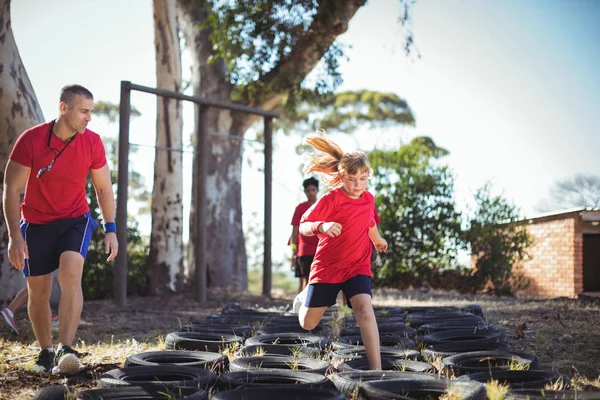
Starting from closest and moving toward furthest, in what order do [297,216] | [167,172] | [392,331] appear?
[392,331] → [297,216] → [167,172]

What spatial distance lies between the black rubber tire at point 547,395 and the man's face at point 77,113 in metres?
3.48

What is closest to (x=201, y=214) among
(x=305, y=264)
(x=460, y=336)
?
(x=305, y=264)

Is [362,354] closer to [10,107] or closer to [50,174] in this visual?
[50,174]

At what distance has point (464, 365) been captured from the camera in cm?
484

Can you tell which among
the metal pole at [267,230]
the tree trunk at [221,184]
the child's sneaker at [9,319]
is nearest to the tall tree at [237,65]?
the tree trunk at [221,184]

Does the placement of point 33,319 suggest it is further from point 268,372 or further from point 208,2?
point 208,2

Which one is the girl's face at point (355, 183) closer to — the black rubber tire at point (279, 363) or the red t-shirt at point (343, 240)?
the red t-shirt at point (343, 240)

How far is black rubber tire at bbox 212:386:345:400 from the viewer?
3615 mm


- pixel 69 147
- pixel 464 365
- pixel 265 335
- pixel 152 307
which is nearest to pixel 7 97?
pixel 152 307

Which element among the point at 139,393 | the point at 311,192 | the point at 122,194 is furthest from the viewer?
the point at 122,194

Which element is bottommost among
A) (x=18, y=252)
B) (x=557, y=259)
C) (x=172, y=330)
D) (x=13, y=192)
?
(x=172, y=330)

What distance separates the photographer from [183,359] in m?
4.90

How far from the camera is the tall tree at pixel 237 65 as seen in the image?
49.6ft

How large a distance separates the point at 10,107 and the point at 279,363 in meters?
6.64
